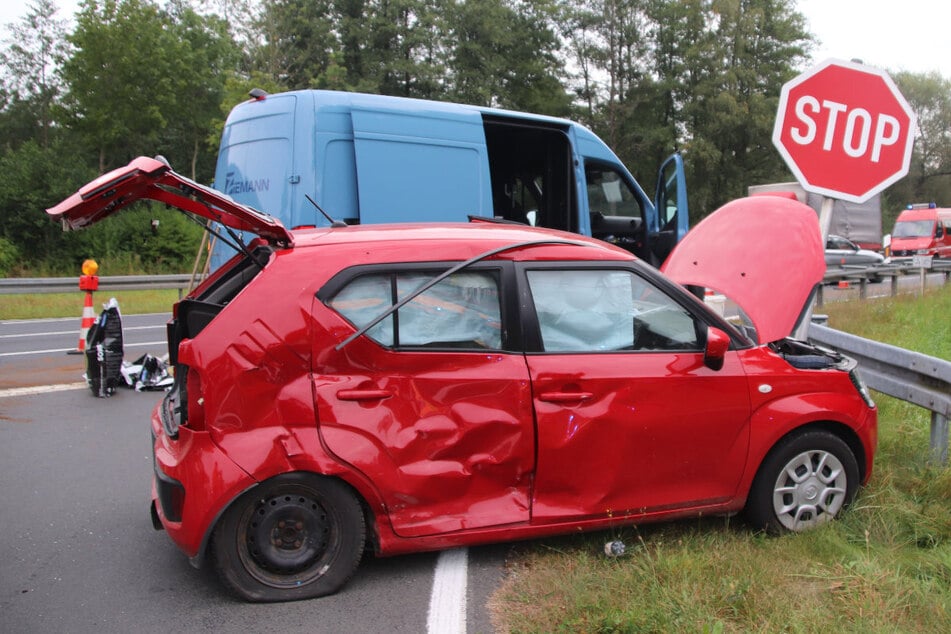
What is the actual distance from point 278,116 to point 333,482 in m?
4.55

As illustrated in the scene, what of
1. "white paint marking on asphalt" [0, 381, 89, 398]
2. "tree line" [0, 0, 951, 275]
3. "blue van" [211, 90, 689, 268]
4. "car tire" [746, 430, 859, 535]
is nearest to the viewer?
"car tire" [746, 430, 859, 535]

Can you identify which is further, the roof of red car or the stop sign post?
the stop sign post

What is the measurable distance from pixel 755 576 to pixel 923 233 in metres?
33.3

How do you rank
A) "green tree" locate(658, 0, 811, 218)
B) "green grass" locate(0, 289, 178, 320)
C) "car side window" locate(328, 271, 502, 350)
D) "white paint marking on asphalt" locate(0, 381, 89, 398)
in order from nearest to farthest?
"car side window" locate(328, 271, 502, 350) → "white paint marking on asphalt" locate(0, 381, 89, 398) → "green grass" locate(0, 289, 178, 320) → "green tree" locate(658, 0, 811, 218)

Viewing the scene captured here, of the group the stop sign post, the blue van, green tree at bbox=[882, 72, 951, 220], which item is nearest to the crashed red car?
the stop sign post

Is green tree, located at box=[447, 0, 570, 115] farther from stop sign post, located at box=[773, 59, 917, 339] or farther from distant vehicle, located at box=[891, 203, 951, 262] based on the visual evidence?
stop sign post, located at box=[773, 59, 917, 339]

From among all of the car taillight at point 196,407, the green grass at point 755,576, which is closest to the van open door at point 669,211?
the green grass at point 755,576

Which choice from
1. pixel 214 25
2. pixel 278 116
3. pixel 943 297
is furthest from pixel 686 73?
pixel 278 116

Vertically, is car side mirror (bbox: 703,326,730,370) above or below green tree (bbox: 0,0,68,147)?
below

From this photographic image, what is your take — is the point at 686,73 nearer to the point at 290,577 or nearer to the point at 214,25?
the point at 214,25

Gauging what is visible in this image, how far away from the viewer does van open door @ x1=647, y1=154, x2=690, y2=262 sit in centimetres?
937

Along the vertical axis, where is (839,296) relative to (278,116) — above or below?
below

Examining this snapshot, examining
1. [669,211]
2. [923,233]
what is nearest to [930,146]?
[923,233]

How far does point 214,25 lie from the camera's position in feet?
128
